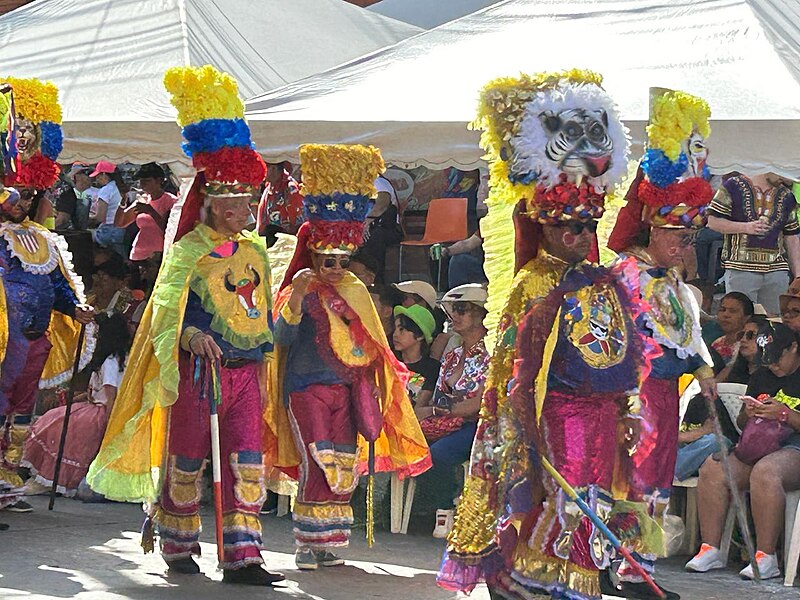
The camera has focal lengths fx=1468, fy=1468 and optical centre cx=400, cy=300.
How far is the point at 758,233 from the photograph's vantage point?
31.7ft

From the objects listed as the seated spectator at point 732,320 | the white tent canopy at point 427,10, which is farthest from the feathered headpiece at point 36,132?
the white tent canopy at point 427,10

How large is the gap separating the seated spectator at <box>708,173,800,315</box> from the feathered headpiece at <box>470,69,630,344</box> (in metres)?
3.67

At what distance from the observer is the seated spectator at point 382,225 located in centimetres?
1125

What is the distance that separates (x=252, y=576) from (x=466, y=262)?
3981 mm

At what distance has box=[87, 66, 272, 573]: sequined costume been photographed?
716 centimetres

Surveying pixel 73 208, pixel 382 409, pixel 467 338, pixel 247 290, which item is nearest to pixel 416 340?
pixel 467 338

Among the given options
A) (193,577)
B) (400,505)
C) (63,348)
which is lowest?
(193,577)

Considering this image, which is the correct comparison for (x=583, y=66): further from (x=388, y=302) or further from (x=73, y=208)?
(x=73, y=208)

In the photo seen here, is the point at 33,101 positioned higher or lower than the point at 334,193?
higher

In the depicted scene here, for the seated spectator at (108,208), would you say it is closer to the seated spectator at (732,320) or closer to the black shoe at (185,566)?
the black shoe at (185,566)

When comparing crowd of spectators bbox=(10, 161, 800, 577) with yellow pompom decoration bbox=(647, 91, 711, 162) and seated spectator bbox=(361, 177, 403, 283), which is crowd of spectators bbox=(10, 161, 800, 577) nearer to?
seated spectator bbox=(361, 177, 403, 283)

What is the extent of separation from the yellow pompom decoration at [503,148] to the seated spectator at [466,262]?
12.7 feet

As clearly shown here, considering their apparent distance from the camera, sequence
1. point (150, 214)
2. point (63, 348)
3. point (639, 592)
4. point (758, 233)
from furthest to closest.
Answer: point (150, 214)
point (758, 233)
point (63, 348)
point (639, 592)

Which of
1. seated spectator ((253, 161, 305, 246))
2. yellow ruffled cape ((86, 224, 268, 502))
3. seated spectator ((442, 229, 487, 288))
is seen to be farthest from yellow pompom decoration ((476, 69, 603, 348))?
seated spectator ((442, 229, 487, 288))
